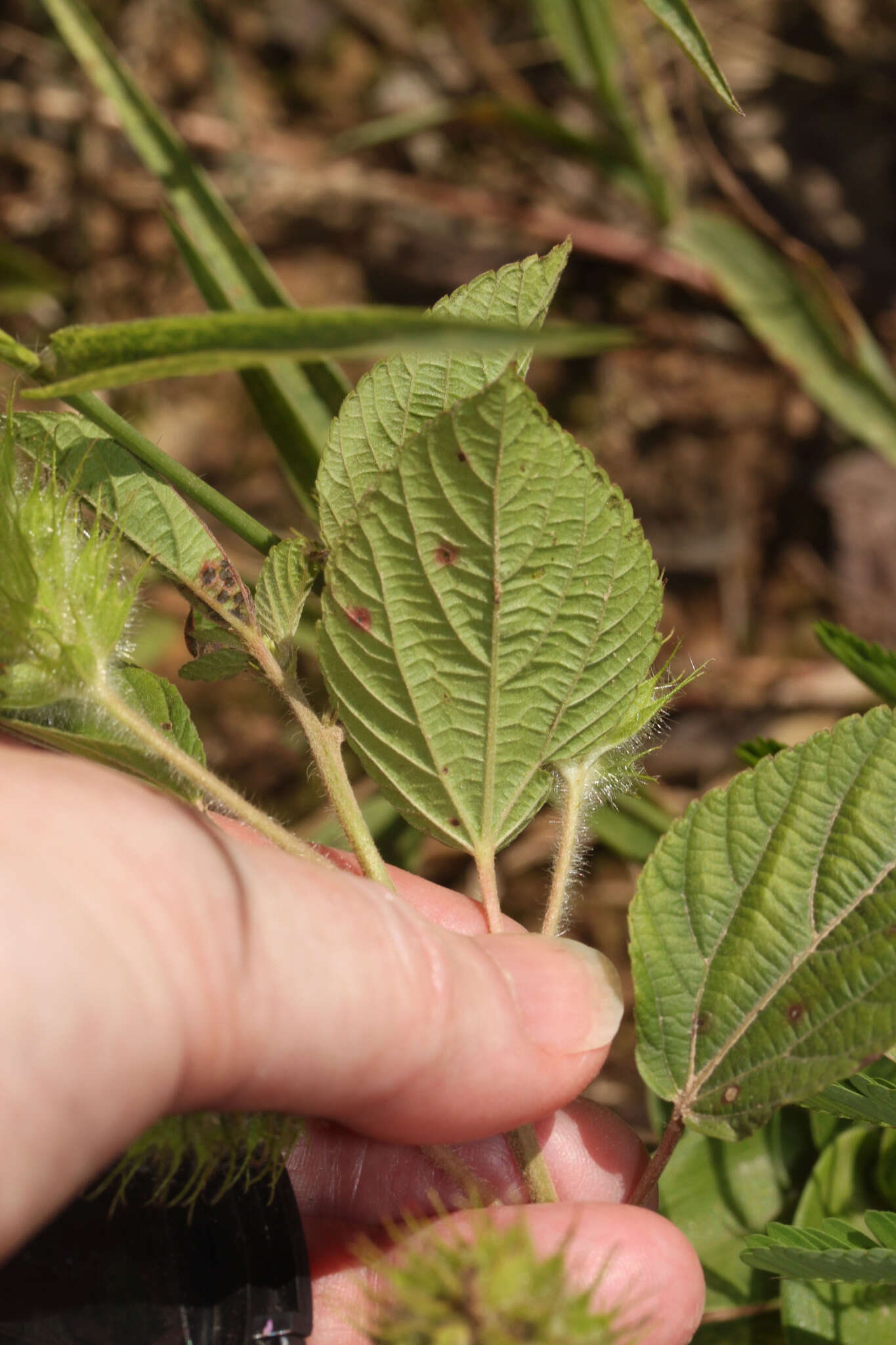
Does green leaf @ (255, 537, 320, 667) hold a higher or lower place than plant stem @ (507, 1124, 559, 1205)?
higher

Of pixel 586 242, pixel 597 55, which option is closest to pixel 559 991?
pixel 597 55

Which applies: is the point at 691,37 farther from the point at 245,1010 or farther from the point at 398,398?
the point at 245,1010

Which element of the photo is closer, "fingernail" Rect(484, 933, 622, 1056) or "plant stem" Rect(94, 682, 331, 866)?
"plant stem" Rect(94, 682, 331, 866)

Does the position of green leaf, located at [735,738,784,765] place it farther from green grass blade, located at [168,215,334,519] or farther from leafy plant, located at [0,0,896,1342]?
green grass blade, located at [168,215,334,519]

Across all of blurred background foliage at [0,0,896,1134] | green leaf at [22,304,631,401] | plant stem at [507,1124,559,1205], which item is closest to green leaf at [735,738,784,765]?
plant stem at [507,1124,559,1205]

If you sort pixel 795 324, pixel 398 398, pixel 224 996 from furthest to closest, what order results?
pixel 795 324 < pixel 398 398 < pixel 224 996

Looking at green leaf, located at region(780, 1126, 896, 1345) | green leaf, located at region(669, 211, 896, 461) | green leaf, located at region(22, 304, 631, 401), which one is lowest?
green leaf, located at region(780, 1126, 896, 1345)
